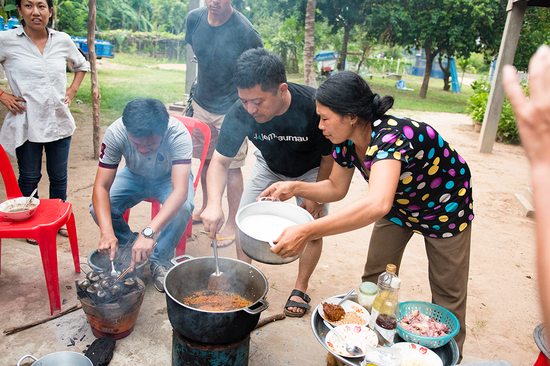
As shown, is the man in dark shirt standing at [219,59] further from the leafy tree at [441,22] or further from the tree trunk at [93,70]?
the leafy tree at [441,22]

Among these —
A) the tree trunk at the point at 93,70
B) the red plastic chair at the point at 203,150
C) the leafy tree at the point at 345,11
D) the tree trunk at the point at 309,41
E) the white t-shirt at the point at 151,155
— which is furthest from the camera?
the leafy tree at the point at 345,11

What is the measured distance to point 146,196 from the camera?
3.32m

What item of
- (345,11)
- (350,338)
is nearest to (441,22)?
(345,11)

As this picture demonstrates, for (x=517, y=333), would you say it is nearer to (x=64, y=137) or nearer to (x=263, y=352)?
(x=263, y=352)

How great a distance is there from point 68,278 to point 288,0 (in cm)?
1998

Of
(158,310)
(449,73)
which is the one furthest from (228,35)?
(449,73)

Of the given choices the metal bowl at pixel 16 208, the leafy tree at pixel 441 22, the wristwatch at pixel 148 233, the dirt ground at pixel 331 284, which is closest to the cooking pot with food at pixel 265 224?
the wristwatch at pixel 148 233

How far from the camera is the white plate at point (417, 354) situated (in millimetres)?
1754

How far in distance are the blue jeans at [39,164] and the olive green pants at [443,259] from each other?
9.89 ft

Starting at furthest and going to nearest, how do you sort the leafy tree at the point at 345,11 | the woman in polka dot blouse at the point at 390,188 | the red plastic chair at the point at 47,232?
the leafy tree at the point at 345,11 < the red plastic chair at the point at 47,232 < the woman in polka dot blouse at the point at 390,188

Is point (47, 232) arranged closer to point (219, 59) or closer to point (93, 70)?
point (219, 59)

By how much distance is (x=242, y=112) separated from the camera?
2.83 m

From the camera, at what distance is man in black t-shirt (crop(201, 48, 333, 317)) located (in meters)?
2.40

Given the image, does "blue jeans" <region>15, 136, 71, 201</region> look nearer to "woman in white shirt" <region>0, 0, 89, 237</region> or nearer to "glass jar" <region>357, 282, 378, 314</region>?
"woman in white shirt" <region>0, 0, 89, 237</region>
